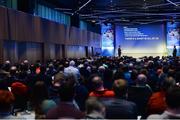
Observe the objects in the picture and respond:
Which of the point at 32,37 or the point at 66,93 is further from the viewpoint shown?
the point at 32,37

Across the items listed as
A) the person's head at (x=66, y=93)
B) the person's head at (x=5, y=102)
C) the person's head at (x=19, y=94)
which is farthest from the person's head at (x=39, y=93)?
the person's head at (x=19, y=94)

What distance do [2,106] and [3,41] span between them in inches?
537

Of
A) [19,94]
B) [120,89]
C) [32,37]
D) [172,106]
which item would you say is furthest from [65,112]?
[32,37]

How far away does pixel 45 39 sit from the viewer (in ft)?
83.1

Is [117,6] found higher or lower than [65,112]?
higher

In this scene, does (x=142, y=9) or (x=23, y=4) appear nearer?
(x=23, y=4)

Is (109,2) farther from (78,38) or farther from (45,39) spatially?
(45,39)

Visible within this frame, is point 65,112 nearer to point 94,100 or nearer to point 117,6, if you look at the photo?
point 94,100

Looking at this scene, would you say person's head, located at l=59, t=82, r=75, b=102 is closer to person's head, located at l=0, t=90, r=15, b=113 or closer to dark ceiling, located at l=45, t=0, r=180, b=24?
person's head, located at l=0, t=90, r=15, b=113

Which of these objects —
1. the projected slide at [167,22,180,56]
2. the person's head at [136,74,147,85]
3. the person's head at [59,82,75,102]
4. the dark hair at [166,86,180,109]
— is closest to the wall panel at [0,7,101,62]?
the person's head at [136,74,147,85]

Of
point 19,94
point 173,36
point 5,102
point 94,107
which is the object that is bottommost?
point 19,94

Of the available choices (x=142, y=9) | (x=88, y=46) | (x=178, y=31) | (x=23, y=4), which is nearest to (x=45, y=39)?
(x=23, y=4)

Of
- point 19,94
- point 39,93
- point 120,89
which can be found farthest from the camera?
point 19,94

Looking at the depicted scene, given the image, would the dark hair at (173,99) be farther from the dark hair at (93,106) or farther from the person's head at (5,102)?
the person's head at (5,102)
